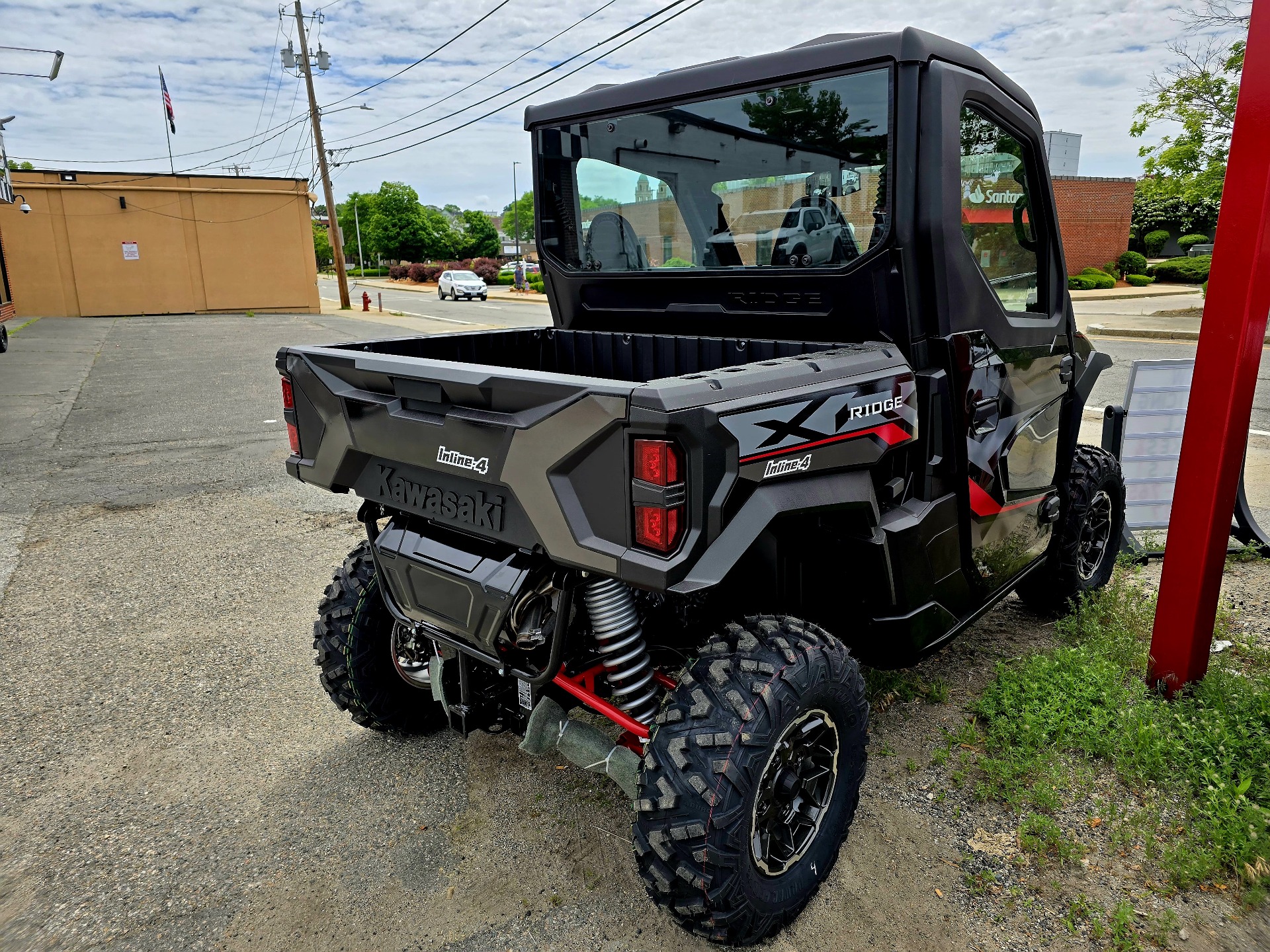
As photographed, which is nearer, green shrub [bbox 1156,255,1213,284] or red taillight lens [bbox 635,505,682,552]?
red taillight lens [bbox 635,505,682,552]

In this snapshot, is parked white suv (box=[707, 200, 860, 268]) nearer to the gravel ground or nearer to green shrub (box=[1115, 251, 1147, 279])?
the gravel ground

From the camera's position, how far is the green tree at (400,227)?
77.2 m

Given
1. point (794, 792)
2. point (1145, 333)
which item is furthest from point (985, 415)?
point (1145, 333)

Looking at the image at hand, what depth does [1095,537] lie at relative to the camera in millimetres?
4281

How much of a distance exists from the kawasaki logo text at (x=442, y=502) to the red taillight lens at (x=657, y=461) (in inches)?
19.6

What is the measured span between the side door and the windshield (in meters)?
0.26

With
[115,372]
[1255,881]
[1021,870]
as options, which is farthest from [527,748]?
[115,372]

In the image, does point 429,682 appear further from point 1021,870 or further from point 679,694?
point 1021,870

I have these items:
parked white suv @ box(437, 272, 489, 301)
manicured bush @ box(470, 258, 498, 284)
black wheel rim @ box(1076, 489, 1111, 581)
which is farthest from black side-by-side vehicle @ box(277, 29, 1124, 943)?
manicured bush @ box(470, 258, 498, 284)

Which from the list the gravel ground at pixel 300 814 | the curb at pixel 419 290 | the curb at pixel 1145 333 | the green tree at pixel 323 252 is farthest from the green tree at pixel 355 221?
the gravel ground at pixel 300 814

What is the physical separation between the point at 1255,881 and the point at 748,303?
7.67ft

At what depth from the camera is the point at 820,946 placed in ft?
7.70

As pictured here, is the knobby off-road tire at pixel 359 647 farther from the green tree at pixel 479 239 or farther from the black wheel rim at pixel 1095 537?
the green tree at pixel 479 239

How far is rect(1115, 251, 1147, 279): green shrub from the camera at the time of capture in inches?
1463
